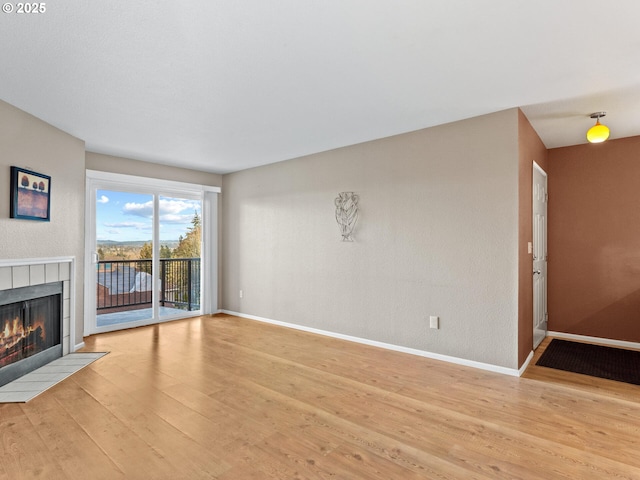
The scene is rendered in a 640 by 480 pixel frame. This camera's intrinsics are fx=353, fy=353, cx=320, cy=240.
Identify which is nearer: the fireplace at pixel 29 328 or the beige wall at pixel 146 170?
the fireplace at pixel 29 328

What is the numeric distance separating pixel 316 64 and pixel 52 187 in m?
3.26

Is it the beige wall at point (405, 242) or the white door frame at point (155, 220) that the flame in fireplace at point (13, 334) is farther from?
the beige wall at point (405, 242)

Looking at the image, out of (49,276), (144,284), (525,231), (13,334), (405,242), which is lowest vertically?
(13,334)

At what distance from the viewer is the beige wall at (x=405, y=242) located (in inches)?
135

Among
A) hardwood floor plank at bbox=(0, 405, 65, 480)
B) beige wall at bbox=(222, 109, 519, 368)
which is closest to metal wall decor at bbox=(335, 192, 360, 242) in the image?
beige wall at bbox=(222, 109, 519, 368)

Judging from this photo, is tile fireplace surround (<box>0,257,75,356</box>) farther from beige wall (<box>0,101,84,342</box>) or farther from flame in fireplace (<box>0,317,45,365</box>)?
flame in fireplace (<box>0,317,45,365</box>)

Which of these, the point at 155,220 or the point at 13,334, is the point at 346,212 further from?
the point at 13,334

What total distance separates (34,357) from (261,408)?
2.54 meters

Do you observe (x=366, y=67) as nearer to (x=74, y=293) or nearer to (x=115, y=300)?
(x=74, y=293)

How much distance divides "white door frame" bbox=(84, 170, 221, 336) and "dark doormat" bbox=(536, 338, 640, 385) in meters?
4.93

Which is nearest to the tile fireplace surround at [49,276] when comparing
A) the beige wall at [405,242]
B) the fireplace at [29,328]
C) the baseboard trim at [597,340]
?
the fireplace at [29,328]

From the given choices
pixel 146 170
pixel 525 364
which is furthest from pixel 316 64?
pixel 146 170

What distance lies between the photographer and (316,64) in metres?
2.50

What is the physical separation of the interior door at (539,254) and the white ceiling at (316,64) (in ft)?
2.18
